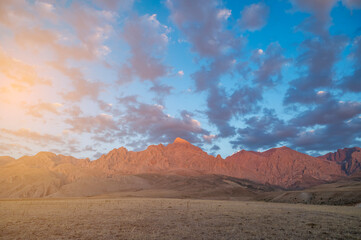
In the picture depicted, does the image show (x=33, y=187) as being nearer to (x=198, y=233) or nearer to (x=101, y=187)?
(x=101, y=187)

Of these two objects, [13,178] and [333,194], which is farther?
[13,178]

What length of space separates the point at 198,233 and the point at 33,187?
Answer: 191m

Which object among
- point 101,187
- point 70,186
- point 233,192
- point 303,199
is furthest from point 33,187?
point 303,199

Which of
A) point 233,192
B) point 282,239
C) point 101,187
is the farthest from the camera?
point 101,187

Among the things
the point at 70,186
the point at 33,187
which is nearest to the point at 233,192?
the point at 70,186

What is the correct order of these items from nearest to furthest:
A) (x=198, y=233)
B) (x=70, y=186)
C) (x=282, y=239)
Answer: (x=282, y=239) < (x=198, y=233) < (x=70, y=186)

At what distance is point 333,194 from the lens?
63062 mm

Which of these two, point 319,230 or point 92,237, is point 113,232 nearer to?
point 92,237

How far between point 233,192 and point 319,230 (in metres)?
120

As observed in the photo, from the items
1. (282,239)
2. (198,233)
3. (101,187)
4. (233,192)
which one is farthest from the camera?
(101,187)

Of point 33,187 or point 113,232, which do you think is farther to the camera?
point 33,187

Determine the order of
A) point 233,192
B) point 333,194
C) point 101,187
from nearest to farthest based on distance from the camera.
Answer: point 333,194 < point 233,192 < point 101,187

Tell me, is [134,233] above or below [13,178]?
below

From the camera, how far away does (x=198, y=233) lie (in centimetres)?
1786
